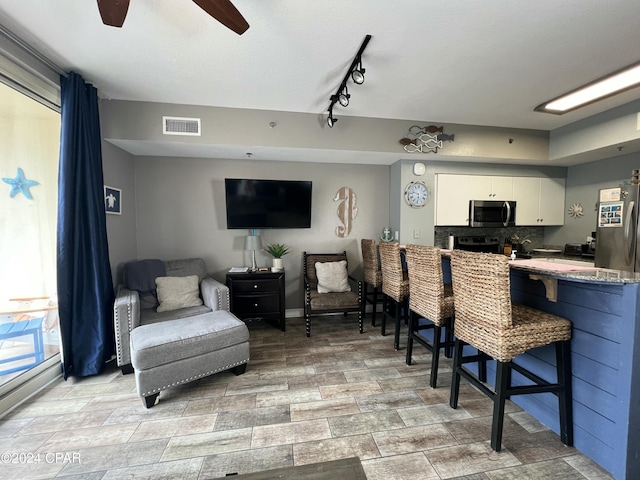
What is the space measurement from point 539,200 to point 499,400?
3617 millimetres

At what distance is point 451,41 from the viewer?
1.83m

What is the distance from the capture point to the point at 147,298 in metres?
2.81

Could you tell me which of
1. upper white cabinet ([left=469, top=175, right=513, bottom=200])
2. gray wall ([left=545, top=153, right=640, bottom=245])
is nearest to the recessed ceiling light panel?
upper white cabinet ([left=469, top=175, right=513, bottom=200])

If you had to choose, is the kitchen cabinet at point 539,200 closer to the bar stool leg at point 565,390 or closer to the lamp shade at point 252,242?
the bar stool leg at point 565,390

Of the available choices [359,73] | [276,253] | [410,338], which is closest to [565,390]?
[410,338]

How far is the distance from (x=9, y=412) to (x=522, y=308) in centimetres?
358

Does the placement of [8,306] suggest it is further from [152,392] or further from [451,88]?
[451,88]

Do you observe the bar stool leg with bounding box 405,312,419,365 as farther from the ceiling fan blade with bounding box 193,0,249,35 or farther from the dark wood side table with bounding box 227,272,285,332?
the ceiling fan blade with bounding box 193,0,249,35

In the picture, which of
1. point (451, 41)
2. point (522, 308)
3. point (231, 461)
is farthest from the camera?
point (451, 41)

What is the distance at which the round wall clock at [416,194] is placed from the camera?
353 centimetres

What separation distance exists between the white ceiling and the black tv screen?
0.98 meters

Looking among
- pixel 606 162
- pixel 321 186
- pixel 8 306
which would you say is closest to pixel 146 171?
pixel 8 306

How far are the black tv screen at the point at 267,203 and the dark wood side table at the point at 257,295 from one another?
70 cm

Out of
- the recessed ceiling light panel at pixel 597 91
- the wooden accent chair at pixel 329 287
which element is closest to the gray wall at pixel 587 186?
the recessed ceiling light panel at pixel 597 91
